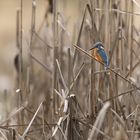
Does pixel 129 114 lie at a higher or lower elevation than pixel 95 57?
lower

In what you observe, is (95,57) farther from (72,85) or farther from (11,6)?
(11,6)

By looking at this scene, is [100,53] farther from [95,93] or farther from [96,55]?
[95,93]

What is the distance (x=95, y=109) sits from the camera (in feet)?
7.08

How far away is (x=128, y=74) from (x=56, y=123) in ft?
1.01

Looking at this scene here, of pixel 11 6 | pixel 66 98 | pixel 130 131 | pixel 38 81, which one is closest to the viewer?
pixel 130 131

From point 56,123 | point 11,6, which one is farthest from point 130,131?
point 11,6

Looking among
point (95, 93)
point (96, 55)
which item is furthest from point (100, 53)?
point (95, 93)

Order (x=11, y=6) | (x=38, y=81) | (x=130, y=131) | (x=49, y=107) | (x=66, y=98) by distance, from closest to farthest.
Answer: (x=130, y=131) → (x=66, y=98) → (x=49, y=107) → (x=38, y=81) → (x=11, y=6)

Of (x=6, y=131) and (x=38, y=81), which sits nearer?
(x=6, y=131)

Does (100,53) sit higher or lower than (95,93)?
higher

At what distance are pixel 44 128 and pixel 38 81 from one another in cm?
110

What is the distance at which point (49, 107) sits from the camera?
101 inches

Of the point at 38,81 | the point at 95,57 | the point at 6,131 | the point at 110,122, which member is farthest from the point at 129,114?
the point at 38,81

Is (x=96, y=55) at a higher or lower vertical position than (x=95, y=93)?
higher
